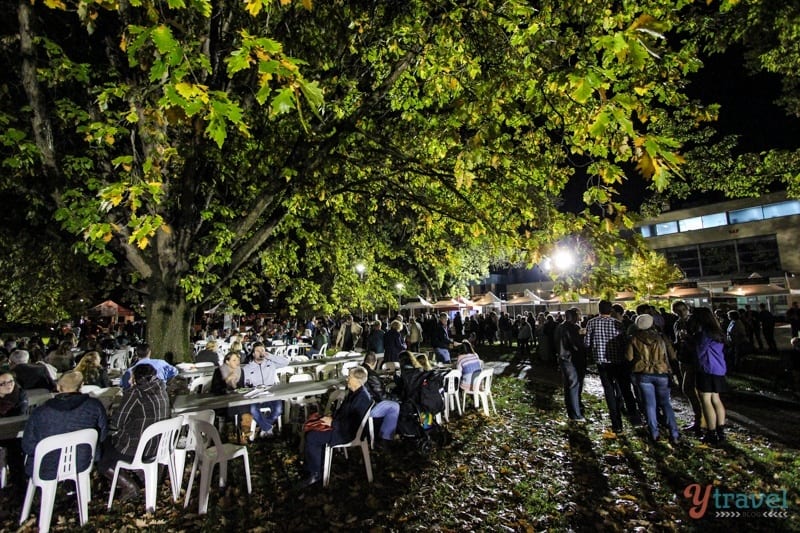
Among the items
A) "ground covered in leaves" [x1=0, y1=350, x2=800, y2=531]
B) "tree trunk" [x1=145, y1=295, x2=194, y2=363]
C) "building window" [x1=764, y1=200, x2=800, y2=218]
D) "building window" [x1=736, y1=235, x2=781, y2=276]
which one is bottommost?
"ground covered in leaves" [x1=0, y1=350, x2=800, y2=531]

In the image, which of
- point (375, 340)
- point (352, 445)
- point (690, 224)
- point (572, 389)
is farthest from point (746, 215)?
point (352, 445)

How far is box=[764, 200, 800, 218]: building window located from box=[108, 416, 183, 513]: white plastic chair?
4190 centimetres

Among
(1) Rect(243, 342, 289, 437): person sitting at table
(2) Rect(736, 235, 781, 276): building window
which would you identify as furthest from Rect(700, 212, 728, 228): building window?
(1) Rect(243, 342, 289, 437): person sitting at table

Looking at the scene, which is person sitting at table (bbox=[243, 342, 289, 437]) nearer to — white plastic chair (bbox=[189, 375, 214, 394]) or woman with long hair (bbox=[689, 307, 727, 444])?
white plastic chair (bbox=[189, 375, 214, 394])

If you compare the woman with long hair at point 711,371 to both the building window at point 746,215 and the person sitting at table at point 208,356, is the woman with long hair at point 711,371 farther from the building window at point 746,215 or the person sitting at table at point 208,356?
the building window at point 746,215

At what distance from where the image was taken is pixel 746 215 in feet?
109

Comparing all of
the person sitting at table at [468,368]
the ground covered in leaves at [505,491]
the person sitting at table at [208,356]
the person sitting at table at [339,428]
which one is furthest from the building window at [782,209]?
the person sitting at table at [208,356]

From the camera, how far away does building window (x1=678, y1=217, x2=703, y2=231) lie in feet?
119

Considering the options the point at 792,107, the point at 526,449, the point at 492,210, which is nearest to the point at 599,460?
the point at 526,449

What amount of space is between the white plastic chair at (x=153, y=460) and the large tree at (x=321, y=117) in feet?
6.77

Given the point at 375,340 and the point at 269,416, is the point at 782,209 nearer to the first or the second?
the point at 375,340

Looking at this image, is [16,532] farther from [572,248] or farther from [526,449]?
[572,248]

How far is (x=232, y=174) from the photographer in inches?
372

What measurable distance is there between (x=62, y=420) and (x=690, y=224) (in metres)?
44.9
